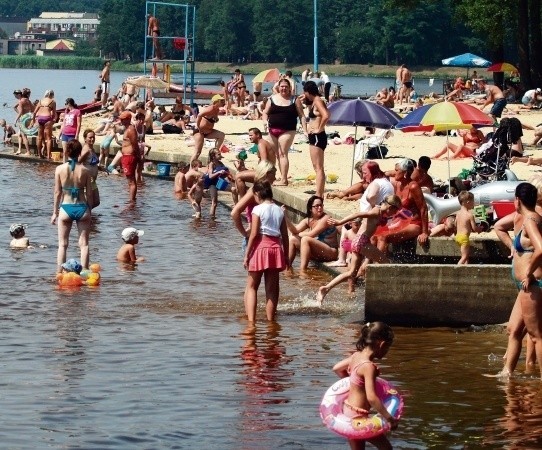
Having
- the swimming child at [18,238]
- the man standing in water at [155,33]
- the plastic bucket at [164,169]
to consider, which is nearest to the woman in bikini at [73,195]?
the swimming child at [18,238]

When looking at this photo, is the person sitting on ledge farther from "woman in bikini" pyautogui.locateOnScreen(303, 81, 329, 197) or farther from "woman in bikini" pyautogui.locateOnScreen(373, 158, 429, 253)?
"woman in bikini" pyautogui.locateOnScreen(373, 158, 429, 253)

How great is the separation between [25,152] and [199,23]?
132 meters

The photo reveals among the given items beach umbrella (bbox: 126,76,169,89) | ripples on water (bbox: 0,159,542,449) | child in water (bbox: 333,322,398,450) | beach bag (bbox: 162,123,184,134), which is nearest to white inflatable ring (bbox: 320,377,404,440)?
child in water (bbox: 333,322,398,450)

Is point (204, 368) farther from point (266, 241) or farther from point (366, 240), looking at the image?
point (366, 240)

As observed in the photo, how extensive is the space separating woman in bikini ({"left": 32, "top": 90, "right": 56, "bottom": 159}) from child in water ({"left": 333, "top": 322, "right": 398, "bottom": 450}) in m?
22.3

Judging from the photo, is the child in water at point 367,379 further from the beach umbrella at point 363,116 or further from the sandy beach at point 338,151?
the beach umbrella at point 363,116

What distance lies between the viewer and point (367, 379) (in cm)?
773

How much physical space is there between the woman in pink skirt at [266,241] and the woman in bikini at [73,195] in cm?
259

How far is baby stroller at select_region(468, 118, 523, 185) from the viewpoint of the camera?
1800 cm

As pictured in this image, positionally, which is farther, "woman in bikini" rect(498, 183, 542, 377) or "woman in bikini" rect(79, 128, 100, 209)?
"woman in bikini" rect(79, 128, 100, 209)

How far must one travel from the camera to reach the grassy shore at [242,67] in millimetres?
121625

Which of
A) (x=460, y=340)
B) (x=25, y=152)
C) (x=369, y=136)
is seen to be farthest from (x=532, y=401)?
(x=25, y=152)

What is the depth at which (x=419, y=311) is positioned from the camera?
12.5m

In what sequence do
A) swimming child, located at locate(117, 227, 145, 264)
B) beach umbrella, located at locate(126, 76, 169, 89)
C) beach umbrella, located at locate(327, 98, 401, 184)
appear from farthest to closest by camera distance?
beach umbrella, located at locate(126, 76, 169, 89)
beach umbrella, located at locate(327, 98, 401, 184)
swimming child, located at locate(117, 227, 145, 264)
